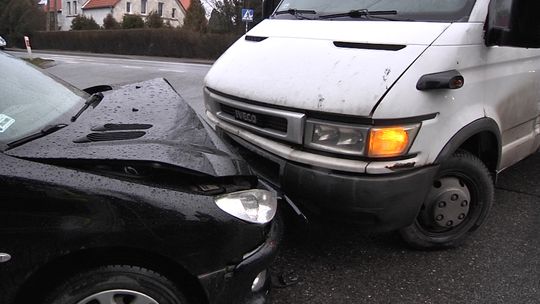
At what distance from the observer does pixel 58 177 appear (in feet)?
6.89

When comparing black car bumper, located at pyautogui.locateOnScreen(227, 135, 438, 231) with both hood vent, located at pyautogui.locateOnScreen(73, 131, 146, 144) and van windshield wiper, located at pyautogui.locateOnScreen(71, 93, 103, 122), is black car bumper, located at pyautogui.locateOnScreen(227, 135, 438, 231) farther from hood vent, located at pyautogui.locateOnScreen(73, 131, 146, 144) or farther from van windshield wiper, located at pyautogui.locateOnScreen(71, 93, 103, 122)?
van windshield wiper, located at pyautogui.locateOnScreen(71, 93, 103, 122)

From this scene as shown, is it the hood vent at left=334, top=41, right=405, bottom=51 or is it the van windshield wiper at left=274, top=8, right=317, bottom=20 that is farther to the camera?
the van windshield wiper at left=274, top=8, right=317, bottom=20

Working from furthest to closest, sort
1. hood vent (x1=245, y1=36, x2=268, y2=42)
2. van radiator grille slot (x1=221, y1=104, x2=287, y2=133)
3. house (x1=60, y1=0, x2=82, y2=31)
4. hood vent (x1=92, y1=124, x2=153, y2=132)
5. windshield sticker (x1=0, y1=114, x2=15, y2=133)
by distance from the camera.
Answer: house (x1=60, y1=0, x2=82, y2=31) → hood vent (x1=245, y1=36, x2=268, y2=42) → van radiator grille slot (x1=221, y1=104, x2=287, y2=133) → hood vent (x1=92, y1=124, x2=153, y2=132) → windshield sticker (x1=0, y1=114, x2=15, y2=133)

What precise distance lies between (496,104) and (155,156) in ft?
8.07

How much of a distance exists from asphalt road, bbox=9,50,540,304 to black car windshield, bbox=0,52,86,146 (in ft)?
5.33

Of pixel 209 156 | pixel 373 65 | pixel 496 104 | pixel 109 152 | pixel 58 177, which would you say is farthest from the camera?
pixel 496 104

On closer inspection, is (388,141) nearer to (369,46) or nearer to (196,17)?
(369,46)

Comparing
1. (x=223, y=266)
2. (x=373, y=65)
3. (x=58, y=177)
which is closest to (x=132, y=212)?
(x=58, y=177)

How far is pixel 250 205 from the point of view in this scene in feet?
7.91

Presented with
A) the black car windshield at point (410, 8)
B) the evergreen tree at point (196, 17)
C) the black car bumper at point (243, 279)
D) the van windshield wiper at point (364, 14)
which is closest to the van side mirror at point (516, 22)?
the black car windshield at point (410, 8)

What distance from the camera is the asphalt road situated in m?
3.11

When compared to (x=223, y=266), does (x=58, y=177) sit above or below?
above

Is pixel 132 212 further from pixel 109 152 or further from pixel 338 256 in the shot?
pixel 338 256

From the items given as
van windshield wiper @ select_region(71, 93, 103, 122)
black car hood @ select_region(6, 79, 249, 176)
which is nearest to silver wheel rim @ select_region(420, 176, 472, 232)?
black car hood @ select_region(6, 79, 249, 176)
